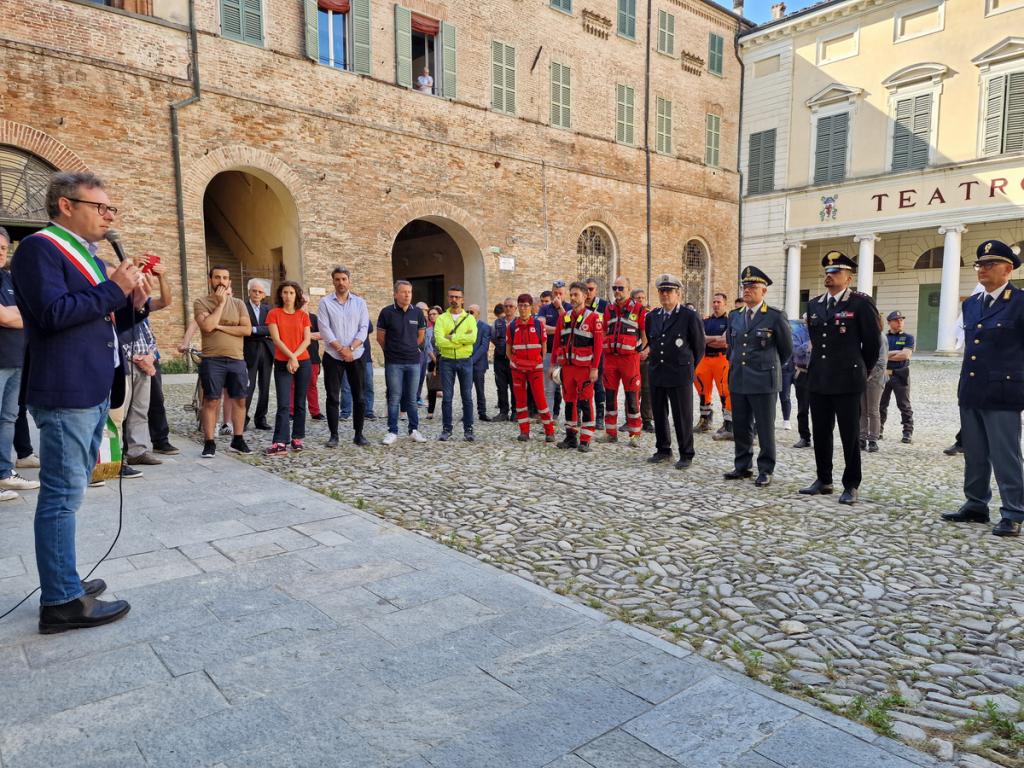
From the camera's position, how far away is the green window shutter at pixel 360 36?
16656mm

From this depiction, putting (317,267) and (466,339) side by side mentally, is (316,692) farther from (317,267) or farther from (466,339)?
(317,267)

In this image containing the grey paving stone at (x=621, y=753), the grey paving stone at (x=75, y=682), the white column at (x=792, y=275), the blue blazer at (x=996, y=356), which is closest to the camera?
the grey paving stone at (x=621, y=753)

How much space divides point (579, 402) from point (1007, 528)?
14.0 feet

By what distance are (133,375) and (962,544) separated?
7203 mm

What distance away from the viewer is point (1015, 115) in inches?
844

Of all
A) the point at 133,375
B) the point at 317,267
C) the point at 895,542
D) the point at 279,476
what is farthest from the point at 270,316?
the point at 317,267

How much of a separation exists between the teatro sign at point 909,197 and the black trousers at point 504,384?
20.0 metres

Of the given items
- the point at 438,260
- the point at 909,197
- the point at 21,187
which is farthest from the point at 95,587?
the point at 909,197

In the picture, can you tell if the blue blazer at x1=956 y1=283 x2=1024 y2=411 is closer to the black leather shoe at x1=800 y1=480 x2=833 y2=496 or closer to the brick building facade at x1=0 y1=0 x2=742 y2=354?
the black leather shoe at x1=800 y1=480 x2=833 y2=496

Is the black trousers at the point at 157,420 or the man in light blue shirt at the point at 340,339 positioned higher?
the man in light blue shirt at the point at 340,339

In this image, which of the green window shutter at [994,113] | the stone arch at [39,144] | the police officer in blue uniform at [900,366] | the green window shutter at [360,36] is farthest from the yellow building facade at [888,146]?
the stone arch at [39,144]

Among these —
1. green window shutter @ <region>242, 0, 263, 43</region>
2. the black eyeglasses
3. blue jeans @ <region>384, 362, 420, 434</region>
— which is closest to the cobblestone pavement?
blue jeans @ <region>384, 362, 420, 434</region>

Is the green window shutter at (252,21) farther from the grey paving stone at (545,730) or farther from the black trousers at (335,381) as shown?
the grey paving stone at (545,730)

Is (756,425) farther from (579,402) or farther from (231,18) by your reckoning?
(231,18)
